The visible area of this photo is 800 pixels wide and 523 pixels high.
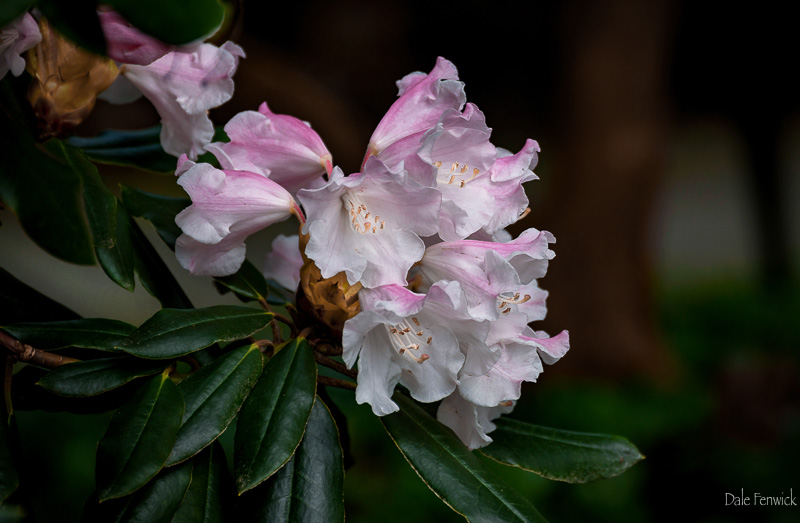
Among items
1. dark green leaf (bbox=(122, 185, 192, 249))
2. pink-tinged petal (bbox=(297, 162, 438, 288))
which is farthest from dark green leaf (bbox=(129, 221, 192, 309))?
pink-tinged petal (bbox=(297, 162, 438, 288))

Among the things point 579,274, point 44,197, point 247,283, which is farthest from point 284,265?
point 579,274

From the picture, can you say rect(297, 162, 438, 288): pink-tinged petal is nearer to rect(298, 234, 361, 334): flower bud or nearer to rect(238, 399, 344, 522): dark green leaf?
rect(298, 234, 361, 334): flower bud

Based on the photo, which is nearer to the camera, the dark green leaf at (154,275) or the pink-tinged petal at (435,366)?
the pink-tinged petal at (435,366)

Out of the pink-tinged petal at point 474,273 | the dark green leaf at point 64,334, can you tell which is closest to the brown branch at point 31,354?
the dark green leaf at point 64,334

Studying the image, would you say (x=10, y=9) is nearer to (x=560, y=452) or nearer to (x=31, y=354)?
(x=31, y=354)

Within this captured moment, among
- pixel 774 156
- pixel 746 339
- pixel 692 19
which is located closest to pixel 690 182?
pixel 774 156

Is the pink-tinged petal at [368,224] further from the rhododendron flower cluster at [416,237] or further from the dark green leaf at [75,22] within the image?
the dark green leaf at [75,22]
